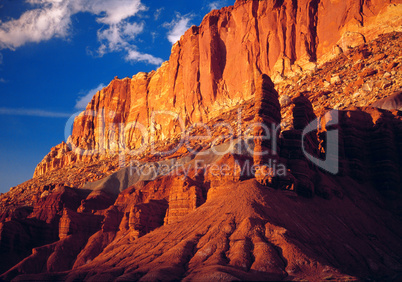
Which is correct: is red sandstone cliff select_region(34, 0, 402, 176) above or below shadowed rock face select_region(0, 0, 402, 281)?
above

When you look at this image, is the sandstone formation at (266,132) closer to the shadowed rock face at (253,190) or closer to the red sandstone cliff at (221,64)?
the shadowed rock face at (253,190)

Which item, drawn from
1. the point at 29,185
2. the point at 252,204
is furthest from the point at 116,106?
the point at 252,204

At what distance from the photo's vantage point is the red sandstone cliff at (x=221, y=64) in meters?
88.2

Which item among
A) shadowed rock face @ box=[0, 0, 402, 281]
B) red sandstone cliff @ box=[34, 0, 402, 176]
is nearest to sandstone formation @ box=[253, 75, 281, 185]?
shadowed rock face @ box=[0, 0, 402, 281]

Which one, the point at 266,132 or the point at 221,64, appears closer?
the point at 266,132

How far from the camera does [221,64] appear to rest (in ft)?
375

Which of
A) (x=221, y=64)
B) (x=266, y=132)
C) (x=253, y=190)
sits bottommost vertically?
(x=253, y=190)

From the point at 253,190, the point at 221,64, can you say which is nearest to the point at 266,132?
the point at 253,190

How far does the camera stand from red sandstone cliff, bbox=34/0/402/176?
88188 millimetres

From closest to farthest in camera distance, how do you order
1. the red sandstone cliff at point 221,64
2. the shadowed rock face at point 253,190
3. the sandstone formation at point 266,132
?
the shadowed rock face at point 253,190 < the sandstone formation at point 266,132 < the red sandstone cliff at point 221,64

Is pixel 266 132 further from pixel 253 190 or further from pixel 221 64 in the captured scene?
pixel 221 64

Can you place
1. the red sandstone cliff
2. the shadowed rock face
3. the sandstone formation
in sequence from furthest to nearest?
1. the red sandstone cliff
2. the sandstone formation
3. the shadowed rock face

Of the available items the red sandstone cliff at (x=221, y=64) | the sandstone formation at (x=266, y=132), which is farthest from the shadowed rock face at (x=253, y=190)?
the red sandstone cliff at (x=221, y=64)

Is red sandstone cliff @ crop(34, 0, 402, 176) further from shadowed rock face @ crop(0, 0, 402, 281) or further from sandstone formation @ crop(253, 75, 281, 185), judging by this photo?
sandstone formation @ crop(253, 75, 281, 185)
